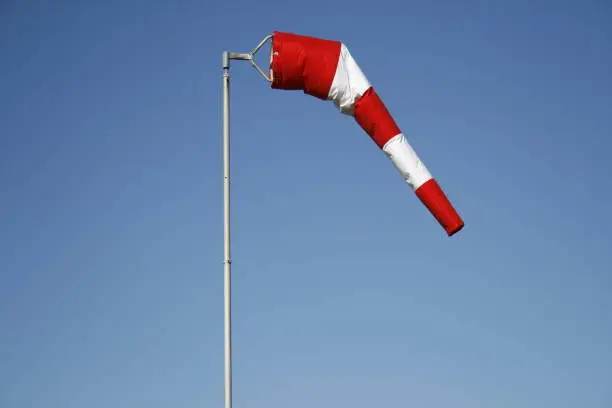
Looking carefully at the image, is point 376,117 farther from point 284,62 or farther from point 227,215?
point 227,215

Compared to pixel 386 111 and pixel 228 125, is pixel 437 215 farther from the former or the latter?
pixel 228 125

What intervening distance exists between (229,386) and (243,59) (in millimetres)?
4979

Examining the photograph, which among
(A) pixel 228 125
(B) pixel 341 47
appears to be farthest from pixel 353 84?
(A) pixel 228 125

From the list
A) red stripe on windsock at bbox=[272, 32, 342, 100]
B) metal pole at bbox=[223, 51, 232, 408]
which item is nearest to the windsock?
red stripe on windsock at bbox=[272, 32, 342, 100]

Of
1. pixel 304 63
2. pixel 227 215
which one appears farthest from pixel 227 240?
pixel 304 63

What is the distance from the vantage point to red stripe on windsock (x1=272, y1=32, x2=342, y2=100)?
1341 centimetres

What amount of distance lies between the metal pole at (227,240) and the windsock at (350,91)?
0.95 m

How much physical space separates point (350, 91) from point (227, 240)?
3421mm

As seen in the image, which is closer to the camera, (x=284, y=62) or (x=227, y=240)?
(x=227, y=240)

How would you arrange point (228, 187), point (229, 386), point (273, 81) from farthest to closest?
point (273, 81), point (228, 187), point (229, 386)

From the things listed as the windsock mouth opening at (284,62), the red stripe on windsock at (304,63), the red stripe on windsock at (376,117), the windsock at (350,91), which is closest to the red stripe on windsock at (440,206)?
the windsock at (350,91)

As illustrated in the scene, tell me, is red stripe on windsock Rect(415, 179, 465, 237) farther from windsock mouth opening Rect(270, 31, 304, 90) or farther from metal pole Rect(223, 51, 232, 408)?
metal pole Rect(223, 51, 232, 408)

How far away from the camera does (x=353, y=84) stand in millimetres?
13859

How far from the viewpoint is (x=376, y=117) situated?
13891 mm
